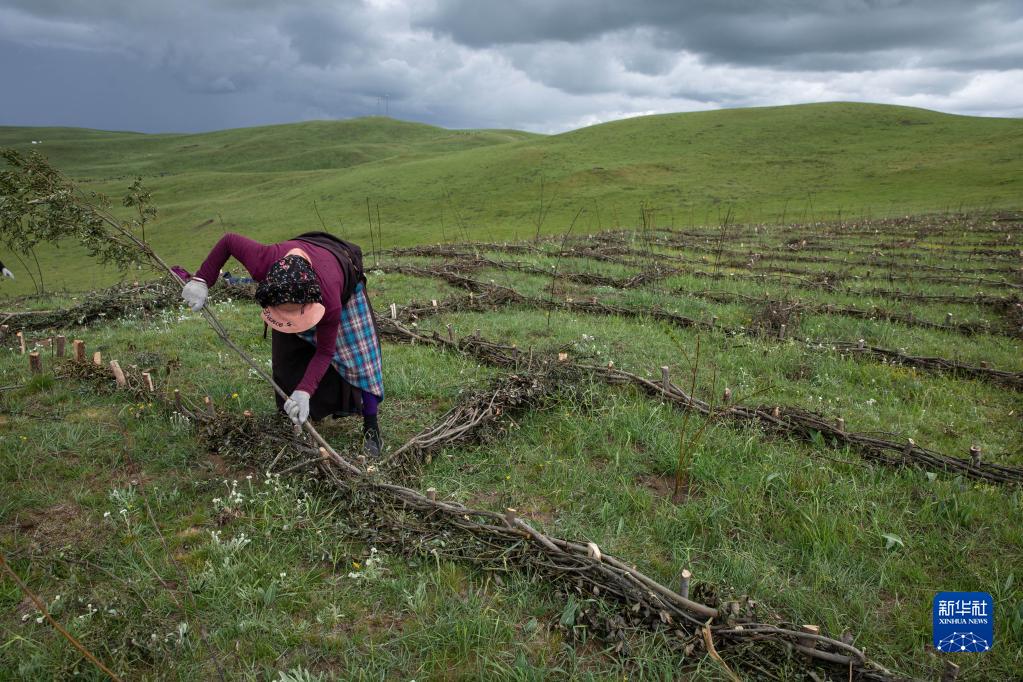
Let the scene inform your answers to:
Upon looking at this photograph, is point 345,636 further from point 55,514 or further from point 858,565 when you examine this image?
point 858,565

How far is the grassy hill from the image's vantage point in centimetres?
2909

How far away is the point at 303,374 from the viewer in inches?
176

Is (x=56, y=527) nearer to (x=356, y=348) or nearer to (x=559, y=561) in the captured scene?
(x=356, y=348)

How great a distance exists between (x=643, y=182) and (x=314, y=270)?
37205 mm

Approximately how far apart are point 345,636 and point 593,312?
6506mm

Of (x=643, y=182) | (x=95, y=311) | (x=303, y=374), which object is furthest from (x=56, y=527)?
(x=643, y=182)

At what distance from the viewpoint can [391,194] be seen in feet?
137

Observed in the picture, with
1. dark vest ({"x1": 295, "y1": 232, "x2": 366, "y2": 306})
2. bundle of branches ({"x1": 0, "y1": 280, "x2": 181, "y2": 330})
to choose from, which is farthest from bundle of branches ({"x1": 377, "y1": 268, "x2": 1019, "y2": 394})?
bundle of branches ({"x1": 0, "y1": 280, "x2": 181, "y2": 330})

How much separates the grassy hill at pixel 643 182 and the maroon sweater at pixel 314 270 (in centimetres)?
2135

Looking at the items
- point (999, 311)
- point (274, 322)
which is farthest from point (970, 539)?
point (999, 311)

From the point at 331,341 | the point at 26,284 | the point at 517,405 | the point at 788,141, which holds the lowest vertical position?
the point at 26,284

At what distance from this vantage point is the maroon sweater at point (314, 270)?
12.6 ft

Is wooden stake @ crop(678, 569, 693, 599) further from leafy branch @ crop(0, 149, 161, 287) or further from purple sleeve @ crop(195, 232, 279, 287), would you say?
leafy branch @ crop(0, 149, 161, 287)

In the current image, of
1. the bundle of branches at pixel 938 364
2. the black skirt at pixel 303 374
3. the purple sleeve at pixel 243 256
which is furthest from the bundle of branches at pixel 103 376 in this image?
the bundle of branches at pixel 938 364
